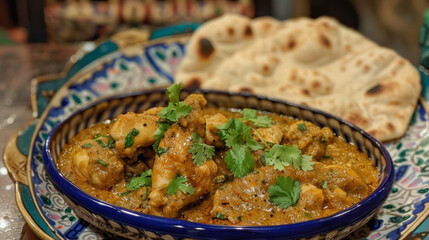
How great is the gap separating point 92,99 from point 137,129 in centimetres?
146

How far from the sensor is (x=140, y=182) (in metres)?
1.82

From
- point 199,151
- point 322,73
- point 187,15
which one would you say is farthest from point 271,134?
point 187,15

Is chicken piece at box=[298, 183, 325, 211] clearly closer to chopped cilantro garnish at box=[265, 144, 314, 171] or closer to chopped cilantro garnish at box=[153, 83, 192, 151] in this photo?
chopped cilantro garnish at box=[265, 144, 314, 171]

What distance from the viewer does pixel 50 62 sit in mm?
3893

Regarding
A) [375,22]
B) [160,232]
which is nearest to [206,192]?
[160,232]

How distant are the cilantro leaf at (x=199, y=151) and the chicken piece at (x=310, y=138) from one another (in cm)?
60

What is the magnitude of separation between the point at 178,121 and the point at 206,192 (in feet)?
1.04

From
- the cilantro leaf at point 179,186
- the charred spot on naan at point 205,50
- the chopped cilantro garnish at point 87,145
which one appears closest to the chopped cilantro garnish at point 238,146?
the cilantro leaf at point 179,186

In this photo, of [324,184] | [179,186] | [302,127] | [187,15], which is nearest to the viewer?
[179,186]

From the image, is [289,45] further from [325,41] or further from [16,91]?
[16,91]

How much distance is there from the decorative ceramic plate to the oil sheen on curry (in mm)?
179

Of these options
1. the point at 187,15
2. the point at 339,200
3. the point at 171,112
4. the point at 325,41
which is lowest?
the point at 187,15

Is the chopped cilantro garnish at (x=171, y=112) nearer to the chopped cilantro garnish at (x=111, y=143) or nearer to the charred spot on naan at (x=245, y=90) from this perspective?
the chopped cilantro garnish at (x=111, y=143)

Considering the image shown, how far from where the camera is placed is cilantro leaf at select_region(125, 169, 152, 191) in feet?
5.97
